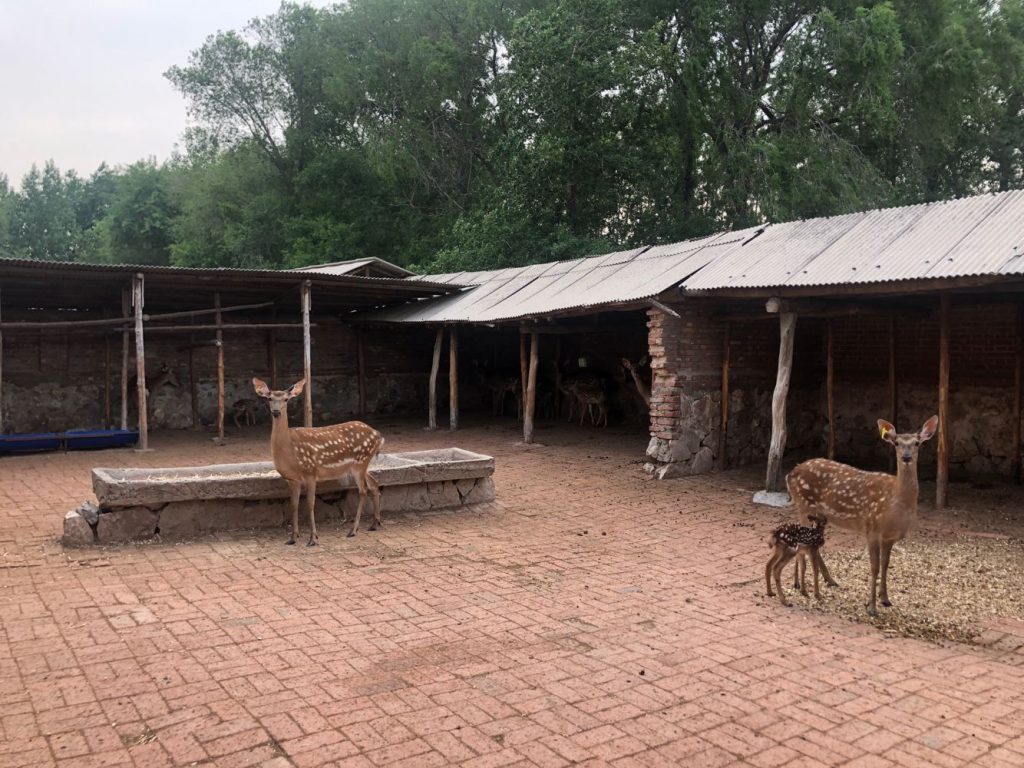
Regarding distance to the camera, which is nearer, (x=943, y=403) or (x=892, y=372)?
(x=943, y=403)

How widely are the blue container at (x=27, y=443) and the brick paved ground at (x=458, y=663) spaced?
701cm

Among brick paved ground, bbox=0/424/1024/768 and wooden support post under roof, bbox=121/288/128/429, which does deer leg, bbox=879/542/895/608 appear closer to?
brick paved ground, bbox=0/424/1024/768

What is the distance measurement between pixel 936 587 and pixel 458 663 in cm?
423

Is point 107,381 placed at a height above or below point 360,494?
above

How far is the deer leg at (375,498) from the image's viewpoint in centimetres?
843

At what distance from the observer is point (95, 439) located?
48.4ft

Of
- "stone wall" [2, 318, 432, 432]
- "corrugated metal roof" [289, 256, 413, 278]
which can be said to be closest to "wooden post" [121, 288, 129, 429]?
"stone wall" [2, 318, 432, 432]

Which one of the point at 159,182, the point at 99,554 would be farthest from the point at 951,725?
the point at 159,182

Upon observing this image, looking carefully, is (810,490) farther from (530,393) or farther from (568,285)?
(568,285)

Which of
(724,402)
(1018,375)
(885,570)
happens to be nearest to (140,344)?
(724,402)

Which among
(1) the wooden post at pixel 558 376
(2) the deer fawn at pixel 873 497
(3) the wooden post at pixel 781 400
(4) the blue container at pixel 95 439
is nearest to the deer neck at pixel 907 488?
(2) the deer fawn at pixel 873 497

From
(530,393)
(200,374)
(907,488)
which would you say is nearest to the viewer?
(907,488)

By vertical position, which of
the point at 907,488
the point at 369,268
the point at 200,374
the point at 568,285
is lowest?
the point at 907,488

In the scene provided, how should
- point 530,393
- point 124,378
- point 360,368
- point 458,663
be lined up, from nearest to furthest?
point 458,663, point 530,393, point 124,378, point 360,368
